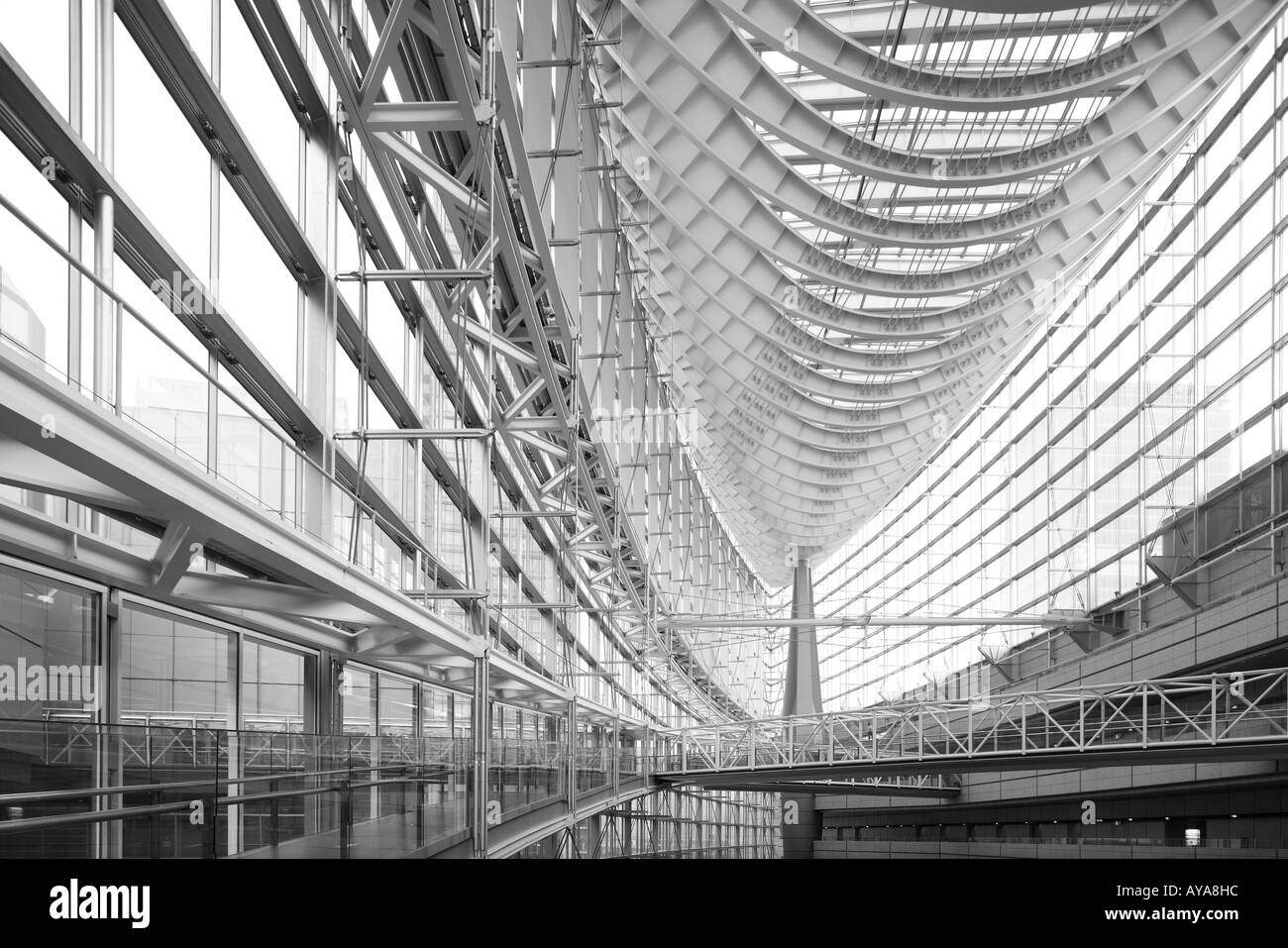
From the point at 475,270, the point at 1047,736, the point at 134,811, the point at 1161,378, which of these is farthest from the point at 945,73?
the point at 134,811

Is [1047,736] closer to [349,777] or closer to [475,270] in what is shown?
[475,270]

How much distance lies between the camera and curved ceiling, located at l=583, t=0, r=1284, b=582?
21562 mm

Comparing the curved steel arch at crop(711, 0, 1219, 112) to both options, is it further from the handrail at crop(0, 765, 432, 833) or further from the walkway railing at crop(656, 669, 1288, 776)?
the handrail at crop(0, 765, 432, 833)

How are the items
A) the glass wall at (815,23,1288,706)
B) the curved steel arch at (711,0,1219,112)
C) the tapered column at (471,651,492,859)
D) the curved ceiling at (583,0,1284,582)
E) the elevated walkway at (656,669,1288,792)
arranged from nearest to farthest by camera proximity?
the tapered column at (471,651,492,859), the curved steel arch at (711,0,1219,112), the curved ceiling at (583,0,1284,582), the elevated walkway at (656,669,1288,792), the glass wall at (815,23,1288,706)

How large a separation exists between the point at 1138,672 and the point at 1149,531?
4.14 metres

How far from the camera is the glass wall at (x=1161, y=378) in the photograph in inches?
1216

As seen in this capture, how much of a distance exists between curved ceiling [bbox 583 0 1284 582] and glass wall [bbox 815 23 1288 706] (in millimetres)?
1450

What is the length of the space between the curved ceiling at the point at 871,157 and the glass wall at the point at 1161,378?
4.76ft

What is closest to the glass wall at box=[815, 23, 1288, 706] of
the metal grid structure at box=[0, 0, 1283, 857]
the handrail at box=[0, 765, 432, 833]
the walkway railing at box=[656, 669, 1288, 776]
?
the metal grid structure at box=[0, 0, 1283, 857]

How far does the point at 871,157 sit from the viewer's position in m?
24.2

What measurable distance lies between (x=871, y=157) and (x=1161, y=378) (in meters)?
16.6

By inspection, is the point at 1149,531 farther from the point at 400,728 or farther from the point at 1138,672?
Result: the point at 400,728

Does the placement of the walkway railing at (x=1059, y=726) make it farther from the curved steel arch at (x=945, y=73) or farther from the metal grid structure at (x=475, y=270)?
the curved steel arch at (x=945, y=73)
